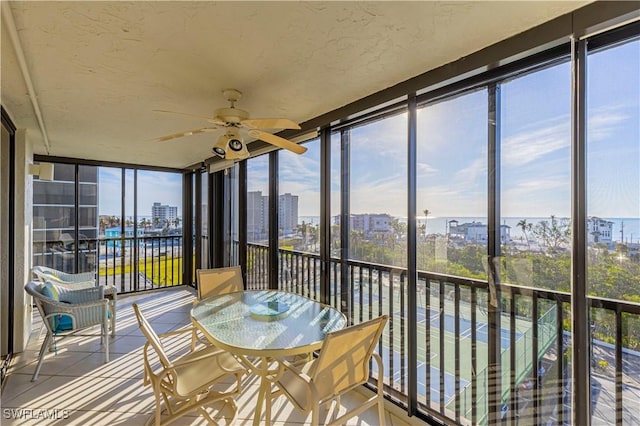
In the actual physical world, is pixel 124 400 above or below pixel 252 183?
below

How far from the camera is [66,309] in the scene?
2941 mm

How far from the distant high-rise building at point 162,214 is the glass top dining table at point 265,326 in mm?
3900

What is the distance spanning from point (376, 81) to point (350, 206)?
3.83ft

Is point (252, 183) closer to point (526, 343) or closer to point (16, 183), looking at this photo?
point (16, 183)

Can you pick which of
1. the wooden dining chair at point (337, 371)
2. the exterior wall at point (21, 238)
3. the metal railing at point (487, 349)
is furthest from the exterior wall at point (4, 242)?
the metal railing at point (487, 349)

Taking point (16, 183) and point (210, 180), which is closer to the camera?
point (16, 183)

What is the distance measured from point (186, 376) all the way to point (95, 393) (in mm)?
1151

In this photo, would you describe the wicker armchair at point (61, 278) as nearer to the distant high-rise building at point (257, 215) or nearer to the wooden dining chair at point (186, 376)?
the distant high-rise building at point (257, 215)

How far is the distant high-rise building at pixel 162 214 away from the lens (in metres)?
5.95

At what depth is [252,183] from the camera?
14.5 feet

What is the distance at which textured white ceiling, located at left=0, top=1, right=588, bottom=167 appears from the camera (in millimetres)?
1415

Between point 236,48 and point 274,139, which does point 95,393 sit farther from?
point 236,48

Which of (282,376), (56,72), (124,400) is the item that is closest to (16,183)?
(56,72)

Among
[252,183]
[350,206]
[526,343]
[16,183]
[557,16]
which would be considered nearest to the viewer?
[557,16]
